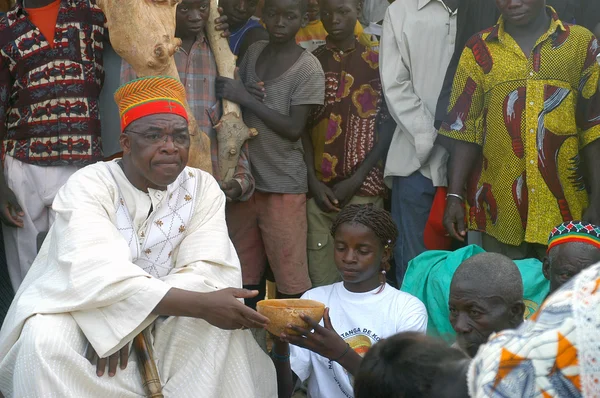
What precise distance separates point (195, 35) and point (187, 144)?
1258mm

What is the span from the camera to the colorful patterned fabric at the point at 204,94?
191 inches

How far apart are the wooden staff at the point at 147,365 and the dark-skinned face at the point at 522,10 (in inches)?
100

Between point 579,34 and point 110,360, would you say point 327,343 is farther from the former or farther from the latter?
point 579,34

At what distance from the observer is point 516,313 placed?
355 centimetres

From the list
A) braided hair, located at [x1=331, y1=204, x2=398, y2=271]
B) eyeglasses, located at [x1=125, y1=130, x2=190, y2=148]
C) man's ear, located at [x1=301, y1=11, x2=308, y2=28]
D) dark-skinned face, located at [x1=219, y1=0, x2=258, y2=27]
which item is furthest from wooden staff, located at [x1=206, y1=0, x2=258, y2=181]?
eyeglasses, located at [x1=125, y1=130, x2=190, y2=148]

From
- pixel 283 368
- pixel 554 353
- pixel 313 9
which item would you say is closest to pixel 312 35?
pixel 313 9

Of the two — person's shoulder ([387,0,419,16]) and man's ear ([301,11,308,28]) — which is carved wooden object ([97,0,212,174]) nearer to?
man's ear ([301,11,308,28])

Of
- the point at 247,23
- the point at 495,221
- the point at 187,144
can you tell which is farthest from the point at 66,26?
the point at 495,221

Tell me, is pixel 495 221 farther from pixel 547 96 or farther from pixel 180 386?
pixel 180 386

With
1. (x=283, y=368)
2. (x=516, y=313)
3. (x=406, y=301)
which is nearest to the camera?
→ (x=516, y=313)

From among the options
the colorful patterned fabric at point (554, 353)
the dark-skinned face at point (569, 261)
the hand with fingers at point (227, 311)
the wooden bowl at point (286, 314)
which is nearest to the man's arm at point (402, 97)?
the dark-skinned face at point (569, 261)

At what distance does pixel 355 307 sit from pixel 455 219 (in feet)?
3.19

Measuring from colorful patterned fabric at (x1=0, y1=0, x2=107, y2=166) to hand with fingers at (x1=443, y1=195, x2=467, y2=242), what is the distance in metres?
2.06

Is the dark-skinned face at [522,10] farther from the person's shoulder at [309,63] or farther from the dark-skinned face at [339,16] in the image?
the person's shoulder at [309,63]
